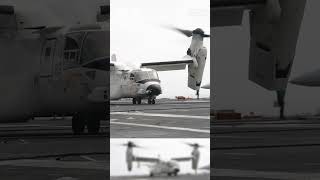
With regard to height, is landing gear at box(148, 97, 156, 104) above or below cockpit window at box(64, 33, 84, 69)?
below

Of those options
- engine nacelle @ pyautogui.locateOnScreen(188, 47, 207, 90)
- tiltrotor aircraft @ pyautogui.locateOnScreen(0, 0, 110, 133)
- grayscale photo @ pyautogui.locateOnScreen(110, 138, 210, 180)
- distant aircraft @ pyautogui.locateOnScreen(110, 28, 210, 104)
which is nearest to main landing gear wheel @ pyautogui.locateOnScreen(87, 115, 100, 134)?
tiltrotor aircraft @ pyautogui.locateOnScreen(0, 0, 110, 133)

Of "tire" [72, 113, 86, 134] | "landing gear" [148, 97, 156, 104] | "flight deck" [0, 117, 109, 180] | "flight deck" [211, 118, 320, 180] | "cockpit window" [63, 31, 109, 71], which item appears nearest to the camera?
"landing gear" [148, 97, 156, 104]

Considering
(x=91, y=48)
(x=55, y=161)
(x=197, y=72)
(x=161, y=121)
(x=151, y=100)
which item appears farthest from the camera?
(x=91, y=48)

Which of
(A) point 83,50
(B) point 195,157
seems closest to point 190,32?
(B) point 195,157

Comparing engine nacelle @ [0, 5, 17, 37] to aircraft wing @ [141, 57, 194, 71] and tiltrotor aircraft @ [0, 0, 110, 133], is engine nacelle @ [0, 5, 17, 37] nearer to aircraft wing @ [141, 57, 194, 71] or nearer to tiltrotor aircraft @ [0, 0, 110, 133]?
tiltrotor aircraft @ [0, 0, 110, 133]

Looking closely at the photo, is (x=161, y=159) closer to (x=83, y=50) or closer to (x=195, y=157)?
(x=195, y=157)

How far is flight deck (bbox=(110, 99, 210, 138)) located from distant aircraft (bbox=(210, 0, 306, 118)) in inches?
46.6

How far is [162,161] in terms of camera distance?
421 centimetres

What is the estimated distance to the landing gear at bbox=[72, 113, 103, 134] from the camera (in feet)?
71.3

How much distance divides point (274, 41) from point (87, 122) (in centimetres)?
1690

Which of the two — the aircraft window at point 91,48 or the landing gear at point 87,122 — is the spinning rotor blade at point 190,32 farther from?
the landing gear at point 87,122

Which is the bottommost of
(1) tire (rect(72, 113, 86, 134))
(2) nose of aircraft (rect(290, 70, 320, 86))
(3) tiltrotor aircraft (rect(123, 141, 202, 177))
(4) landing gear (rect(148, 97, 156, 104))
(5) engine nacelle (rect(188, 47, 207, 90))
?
(1) tire (rect(72, 113, 86, 134))

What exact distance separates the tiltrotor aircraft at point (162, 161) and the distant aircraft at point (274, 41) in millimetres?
1516

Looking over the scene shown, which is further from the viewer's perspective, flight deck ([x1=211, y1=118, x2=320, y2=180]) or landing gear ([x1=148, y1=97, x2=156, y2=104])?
flight deck ([x1=211, y1=118, x2=320, y2=180])
